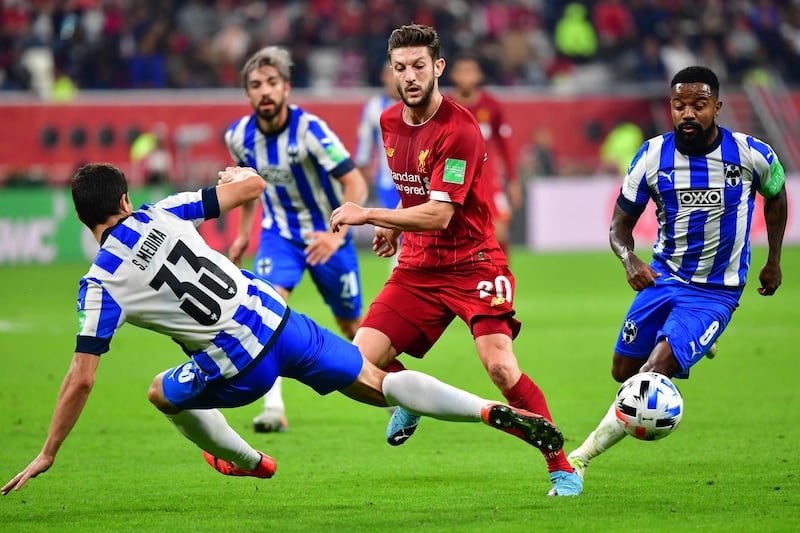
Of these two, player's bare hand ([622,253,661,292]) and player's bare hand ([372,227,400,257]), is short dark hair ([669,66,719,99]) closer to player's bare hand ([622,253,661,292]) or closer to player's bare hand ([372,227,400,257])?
player's bare hand ([622,253,661,292])

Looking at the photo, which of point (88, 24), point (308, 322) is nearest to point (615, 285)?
point (308, 322)

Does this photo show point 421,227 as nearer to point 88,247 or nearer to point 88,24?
point 88,247

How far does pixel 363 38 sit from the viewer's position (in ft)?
93.2

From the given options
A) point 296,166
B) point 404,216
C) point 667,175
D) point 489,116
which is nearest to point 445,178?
point 404,216

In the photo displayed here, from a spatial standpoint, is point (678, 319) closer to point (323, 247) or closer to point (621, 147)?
point (323, 247)

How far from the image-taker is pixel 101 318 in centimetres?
575

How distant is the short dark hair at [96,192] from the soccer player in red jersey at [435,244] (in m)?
1.09

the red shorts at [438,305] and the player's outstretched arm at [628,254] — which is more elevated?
the player's outstretched arm at [628,254]

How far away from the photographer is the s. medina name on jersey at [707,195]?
6.87 m

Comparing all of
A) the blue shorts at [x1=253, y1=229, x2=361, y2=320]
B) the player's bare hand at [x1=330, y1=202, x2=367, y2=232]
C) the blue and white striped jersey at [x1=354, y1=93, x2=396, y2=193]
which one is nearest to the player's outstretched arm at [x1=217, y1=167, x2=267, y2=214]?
the player's bare hand at [x1=330, y1=202, x2=367, y2=232]

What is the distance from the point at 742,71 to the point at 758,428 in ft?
72.6

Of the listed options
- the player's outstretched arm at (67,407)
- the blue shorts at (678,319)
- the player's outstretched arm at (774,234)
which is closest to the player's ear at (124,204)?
the player's outstretched arm at (67,407)

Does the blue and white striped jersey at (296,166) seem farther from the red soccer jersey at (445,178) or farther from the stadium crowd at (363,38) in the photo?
the stadium crowd at (363,38)

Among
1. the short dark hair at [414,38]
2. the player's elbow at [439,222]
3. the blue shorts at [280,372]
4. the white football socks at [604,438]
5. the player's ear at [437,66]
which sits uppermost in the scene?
the short dark hair at [414,38]
